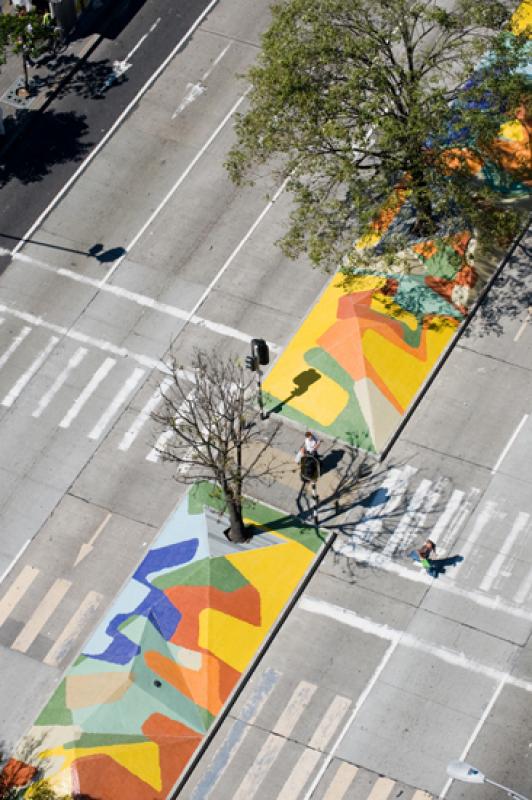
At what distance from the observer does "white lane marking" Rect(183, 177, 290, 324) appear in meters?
61.7

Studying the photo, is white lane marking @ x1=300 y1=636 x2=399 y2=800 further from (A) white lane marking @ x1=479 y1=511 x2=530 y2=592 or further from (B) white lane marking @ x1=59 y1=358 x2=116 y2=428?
(B) white lane marking @ x1=59 y1=358 x2=116 y2=428

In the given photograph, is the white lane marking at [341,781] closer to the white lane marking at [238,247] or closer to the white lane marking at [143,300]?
the white lane marking at [143,300]

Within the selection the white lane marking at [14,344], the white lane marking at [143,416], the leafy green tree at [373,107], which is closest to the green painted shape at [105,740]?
the white lane marking at [143,416]

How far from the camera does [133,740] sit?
50.0 meters

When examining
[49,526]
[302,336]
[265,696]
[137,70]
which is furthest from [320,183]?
[265,696]

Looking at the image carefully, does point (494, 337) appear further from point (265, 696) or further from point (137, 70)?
point (137, 70)

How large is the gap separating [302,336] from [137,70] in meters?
17.7

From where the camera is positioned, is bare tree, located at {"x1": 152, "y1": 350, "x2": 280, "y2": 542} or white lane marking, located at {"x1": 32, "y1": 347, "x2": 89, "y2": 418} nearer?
bare tree, located at {"x1": 152, "y1": 350, "x2": 280, "y2": 542}

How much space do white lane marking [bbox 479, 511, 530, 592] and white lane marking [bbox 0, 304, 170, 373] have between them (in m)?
14.6

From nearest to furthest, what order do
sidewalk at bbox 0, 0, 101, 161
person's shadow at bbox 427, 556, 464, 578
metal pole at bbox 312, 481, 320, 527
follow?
person's shadow at bbox 427, 556, 464, 578
metal pole at bbox 312, 481, 320, 527
sidewalk at bbox 0, 0, 101, 161

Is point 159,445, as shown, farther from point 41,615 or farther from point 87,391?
point 41,615

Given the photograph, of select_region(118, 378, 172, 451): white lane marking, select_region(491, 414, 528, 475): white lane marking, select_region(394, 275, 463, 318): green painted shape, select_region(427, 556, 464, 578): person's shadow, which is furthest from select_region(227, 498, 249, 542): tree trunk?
select_region(394, 275, 463, 318): green painted shape

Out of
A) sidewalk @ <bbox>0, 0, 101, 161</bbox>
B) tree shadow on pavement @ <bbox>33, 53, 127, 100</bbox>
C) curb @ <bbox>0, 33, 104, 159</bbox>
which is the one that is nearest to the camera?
curb @ <bbox>0, 33, 104, 159</bbox>

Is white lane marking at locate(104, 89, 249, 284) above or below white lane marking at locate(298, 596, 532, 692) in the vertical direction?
above
